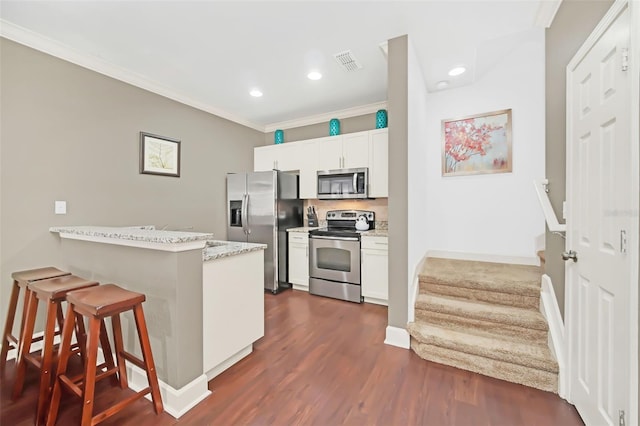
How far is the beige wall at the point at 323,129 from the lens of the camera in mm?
4016

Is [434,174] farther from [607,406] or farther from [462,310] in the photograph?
[607,406]

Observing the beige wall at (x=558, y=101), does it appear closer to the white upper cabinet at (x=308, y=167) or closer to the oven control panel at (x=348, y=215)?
the oven control panel at (x=348, y=215)

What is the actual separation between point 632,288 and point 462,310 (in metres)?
1.35

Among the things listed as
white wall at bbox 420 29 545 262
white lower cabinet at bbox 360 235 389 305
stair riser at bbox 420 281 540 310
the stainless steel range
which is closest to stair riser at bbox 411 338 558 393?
stair riser at bbox 420 281 540 310

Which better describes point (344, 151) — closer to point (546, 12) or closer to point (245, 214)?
point (245, 214)

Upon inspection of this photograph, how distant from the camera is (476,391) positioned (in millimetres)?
1770

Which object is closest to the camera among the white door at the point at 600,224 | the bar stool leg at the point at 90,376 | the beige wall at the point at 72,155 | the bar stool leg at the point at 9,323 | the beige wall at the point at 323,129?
the white door at the point at 600,224

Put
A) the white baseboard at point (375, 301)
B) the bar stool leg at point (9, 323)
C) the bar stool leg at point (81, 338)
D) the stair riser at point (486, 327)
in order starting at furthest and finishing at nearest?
1. the white baseboard at point (375, 301)
2. the stair riser at point (486, 327)
3. the bar stool leg at point (9, 323)
4. the bar stool leg at point (81, 338)

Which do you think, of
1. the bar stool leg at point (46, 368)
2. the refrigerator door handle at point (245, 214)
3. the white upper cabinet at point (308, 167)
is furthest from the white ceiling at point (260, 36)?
the bar stool leg at point (46, 368)

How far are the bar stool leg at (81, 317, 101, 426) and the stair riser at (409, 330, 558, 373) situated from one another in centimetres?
221

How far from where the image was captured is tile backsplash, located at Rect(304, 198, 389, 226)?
3.91m

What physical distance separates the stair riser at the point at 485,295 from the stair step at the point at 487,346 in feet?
1.27

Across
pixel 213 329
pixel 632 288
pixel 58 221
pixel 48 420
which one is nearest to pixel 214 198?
pixel 58 221

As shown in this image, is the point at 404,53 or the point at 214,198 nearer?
the point at 404,53
